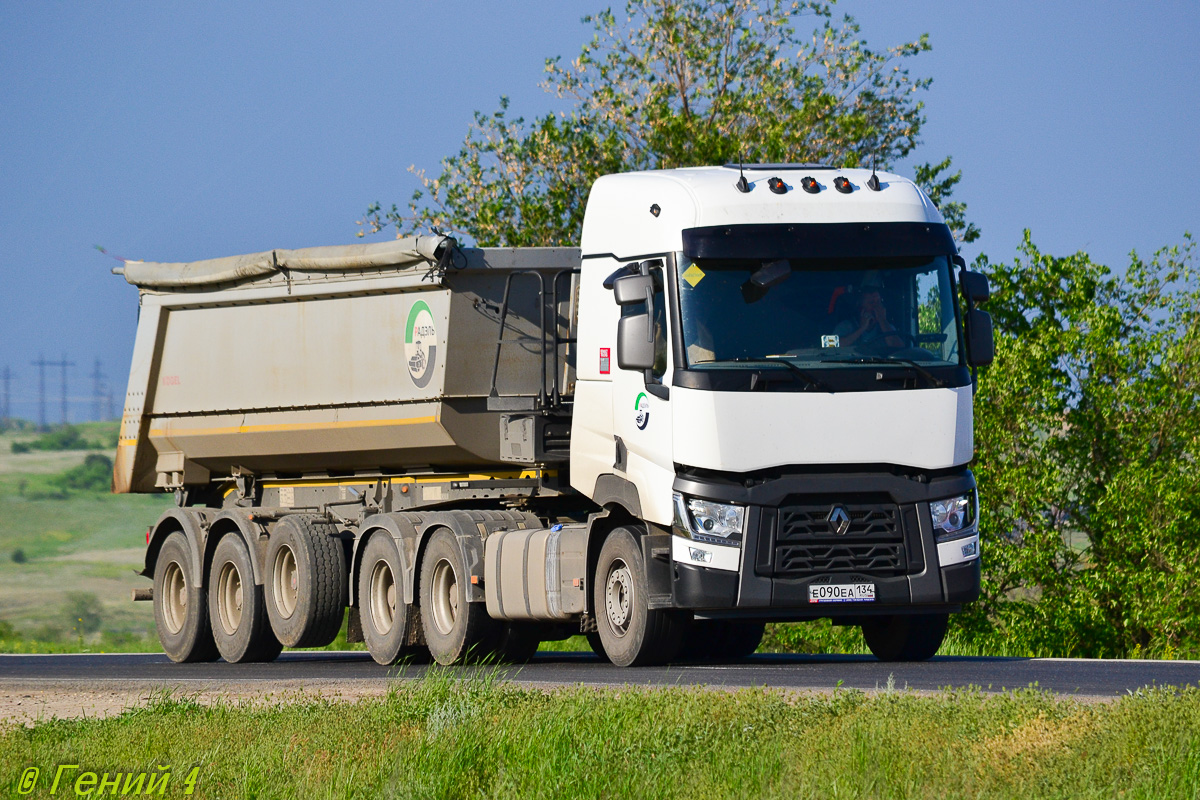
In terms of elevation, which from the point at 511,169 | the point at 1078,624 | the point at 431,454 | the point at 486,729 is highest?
the point at 511,169

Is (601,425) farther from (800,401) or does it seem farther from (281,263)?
(281,263)

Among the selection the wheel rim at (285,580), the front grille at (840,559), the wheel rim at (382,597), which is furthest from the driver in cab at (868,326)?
the wheel rim at (285,580)

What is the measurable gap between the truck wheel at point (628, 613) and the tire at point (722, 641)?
172 cm

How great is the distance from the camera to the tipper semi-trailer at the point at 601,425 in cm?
1273

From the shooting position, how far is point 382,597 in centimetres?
1677

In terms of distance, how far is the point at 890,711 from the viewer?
8.68 m

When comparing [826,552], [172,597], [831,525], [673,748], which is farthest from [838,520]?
[172,597]

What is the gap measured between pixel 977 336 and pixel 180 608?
10.5 m

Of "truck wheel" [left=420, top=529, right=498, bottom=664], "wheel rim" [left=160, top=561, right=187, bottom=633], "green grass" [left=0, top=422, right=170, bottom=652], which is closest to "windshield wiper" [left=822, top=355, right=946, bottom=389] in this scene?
"truck wheel" [left=420, top=529, right=498, bottom=664]

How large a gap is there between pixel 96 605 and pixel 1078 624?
6047 cm

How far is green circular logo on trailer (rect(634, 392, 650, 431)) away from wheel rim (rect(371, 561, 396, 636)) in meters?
4.29

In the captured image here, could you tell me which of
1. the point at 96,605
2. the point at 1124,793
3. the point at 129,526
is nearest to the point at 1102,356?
the point at 1124,793

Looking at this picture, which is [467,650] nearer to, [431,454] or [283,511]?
[431,454]

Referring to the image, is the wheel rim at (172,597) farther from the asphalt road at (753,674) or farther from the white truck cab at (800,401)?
the white truck cab at (800,401)
